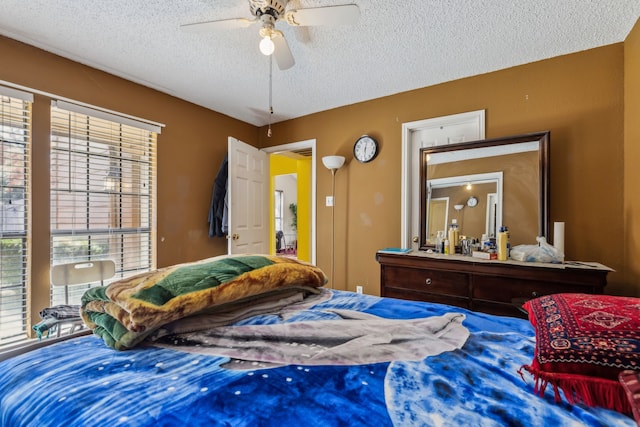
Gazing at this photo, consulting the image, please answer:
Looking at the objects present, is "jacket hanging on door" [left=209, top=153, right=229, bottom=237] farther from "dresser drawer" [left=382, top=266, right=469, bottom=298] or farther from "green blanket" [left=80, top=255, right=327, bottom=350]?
"green blanket" [left=80, top=255, right=327, bottom=350]

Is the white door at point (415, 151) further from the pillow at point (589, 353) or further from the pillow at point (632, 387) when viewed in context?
the pillow at point (632, 387)

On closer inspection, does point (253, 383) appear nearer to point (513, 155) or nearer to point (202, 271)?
point (202, 271)

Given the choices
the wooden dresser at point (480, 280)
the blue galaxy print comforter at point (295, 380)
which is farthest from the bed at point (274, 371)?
the wooden dresser at point (480, 280)

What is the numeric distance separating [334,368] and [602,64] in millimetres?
2838

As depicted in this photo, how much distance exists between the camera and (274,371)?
762mm

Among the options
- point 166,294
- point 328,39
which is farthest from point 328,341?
point 328,39

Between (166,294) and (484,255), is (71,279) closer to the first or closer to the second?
(166,294)

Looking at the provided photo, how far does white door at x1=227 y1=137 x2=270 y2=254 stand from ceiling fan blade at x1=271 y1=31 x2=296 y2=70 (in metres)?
1.44

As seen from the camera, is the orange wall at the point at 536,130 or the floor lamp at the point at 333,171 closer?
the orange wall at the point at 536,130

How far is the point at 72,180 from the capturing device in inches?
90.4

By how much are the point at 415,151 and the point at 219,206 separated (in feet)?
7.37

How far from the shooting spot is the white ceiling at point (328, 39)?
1.72 m

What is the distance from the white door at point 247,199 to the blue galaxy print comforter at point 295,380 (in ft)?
7.52

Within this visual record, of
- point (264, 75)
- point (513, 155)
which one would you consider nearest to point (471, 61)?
point (513, 155)
